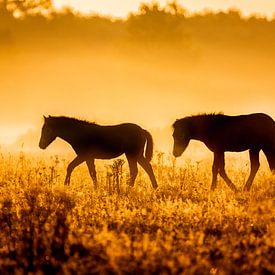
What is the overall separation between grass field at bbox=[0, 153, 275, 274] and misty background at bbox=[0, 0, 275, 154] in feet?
84.9

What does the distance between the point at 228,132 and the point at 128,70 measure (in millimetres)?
50229

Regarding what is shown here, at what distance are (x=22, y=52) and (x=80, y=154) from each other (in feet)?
185

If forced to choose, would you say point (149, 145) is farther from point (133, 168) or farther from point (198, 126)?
point (198, 126)

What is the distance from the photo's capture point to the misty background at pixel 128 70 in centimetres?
5156

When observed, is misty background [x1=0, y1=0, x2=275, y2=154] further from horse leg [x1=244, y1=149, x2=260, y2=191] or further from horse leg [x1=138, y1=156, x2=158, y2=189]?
horse leg [x1=244, y1=149, x2=260, y2=191]

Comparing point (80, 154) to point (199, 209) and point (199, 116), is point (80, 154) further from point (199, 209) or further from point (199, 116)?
point (199, 209)

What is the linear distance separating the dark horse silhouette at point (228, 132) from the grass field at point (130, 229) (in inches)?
56.2

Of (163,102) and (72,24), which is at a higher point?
(72,24)

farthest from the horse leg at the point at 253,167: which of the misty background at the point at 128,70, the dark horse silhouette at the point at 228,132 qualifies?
the misty background at the point at 128,70

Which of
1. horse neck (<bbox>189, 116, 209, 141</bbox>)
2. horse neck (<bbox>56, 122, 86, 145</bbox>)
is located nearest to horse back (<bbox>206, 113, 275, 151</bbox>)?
horse neck (<bbox>189, 116, 209, 141</bbox>)

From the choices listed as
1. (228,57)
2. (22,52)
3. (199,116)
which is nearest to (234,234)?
(199,116)

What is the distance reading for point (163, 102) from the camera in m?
54.6

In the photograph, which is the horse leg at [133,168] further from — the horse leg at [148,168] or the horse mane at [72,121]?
the horse mane at [72,121]

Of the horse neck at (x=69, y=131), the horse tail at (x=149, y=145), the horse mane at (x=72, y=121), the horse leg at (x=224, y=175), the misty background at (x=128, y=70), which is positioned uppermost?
the misty background at (x=128, y=70)
